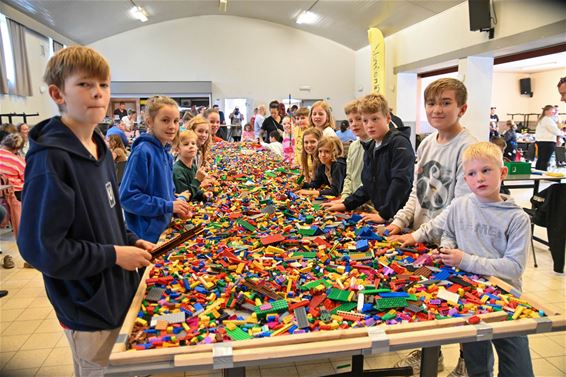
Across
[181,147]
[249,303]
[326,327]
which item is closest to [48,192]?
[249,303]

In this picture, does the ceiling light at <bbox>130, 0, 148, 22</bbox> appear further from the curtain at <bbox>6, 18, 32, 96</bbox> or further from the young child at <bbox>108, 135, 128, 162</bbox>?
the young child at <bbox>108, 135, 128, 162</bbox>

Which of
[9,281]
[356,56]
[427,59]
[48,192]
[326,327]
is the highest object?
[356,56]

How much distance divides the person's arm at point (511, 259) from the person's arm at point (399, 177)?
0.90 meters

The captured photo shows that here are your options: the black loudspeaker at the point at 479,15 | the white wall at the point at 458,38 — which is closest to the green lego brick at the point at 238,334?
the white wall at the point at 458,38

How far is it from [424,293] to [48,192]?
1.24 m

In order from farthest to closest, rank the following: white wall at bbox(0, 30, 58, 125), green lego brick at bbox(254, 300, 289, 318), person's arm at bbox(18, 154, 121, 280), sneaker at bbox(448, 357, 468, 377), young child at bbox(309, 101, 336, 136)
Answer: white wall at bbox(0, 30, 58, 125) → young child at bbox(309, 101, 336, 136) → sneaker at bbox(448, 357, 468, 377) → green lego brick at bbox(254, 300, 289, 318) → person's arm at bbox(18, 154, 121, 280)

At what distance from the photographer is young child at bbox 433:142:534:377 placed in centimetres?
152

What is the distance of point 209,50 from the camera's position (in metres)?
14.9

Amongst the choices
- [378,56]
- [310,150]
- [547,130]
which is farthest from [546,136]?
[310,150]

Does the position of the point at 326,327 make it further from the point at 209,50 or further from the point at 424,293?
the point at 209,50

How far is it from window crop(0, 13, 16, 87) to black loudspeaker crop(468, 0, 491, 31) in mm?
10378

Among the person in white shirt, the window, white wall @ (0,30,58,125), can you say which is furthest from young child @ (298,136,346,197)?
the window

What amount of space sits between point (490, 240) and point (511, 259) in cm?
11

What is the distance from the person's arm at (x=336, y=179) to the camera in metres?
3.16
